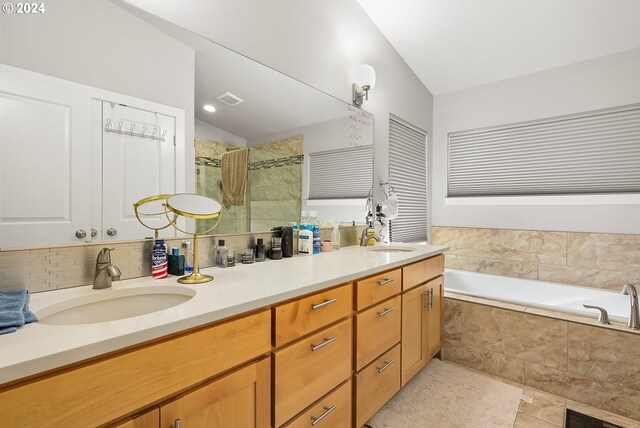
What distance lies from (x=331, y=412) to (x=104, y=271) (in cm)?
102

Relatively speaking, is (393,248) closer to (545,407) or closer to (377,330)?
(377,330)

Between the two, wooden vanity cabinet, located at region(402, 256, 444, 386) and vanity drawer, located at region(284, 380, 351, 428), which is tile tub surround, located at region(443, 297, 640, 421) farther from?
vanity drawer, located at region(284, 380, 351, 428)

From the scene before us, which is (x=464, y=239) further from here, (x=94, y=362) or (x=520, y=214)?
(x=94, y=362)

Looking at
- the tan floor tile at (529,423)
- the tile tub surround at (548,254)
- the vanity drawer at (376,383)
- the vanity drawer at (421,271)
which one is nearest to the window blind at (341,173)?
the vanity drawer at (421,271)

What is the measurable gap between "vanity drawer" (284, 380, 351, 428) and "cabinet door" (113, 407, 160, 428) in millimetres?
499

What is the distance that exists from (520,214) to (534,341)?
1280mm

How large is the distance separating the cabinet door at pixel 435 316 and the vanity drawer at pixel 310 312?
3.14 ft

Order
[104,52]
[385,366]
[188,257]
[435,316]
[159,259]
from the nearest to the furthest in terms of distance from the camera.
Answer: [104,52], [159,259], [188,257], [385,366], [435,316]

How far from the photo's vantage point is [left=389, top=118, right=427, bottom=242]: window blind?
9.46 feet

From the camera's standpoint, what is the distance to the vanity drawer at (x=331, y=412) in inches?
44.8

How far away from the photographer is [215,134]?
4.80 ft

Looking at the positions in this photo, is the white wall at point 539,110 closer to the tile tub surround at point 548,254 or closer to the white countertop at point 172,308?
the tile tub surround at point 548,254

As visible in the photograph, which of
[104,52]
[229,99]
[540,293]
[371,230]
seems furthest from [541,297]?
[104,52]

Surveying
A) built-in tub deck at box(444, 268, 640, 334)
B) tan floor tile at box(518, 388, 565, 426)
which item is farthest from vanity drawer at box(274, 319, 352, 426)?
built-in tub deck at box(444, 268, 640, 334)
